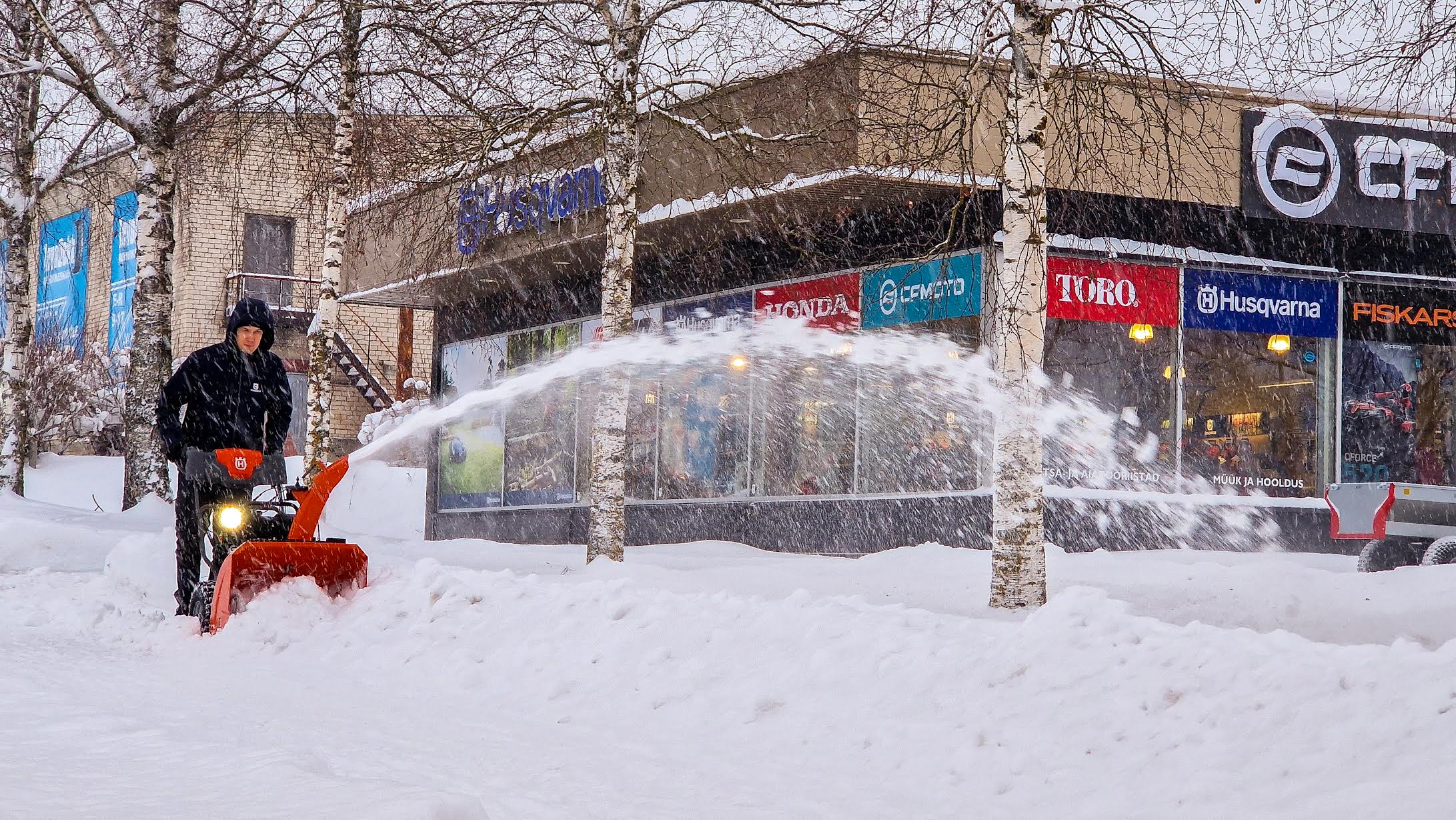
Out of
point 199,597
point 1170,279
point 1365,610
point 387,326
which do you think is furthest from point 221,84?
point 387,326

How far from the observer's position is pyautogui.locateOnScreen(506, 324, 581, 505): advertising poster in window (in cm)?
2059

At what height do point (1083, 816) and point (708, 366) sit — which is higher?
point (708, 366)

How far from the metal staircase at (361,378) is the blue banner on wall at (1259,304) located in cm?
2175

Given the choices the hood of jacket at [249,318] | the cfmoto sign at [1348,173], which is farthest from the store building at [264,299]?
the hood of jacket at [249,318]

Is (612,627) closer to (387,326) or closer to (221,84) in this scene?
(221,84)

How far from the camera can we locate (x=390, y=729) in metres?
5.68

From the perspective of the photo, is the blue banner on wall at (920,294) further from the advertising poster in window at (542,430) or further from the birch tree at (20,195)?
the birch tree at (20,195)

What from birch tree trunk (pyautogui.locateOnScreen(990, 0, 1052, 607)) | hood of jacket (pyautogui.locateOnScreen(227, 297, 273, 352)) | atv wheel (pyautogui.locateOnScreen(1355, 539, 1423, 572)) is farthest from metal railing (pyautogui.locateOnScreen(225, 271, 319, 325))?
birch tree trunk (pyautogui.locateOnScreen(990, 0, 1052, 607))

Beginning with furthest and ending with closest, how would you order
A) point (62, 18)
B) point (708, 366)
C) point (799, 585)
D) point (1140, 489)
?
point (708, 366) → point (62, 18) → point (1140, 489) → point (799, 585)

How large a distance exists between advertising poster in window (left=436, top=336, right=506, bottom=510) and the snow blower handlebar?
14014mm

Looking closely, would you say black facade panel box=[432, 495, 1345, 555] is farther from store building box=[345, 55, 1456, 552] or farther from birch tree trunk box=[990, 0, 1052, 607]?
birch tree trunk box=[990, 0, 1052, 607]

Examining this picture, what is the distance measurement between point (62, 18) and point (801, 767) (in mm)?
14868

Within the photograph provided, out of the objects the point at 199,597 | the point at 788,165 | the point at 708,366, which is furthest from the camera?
the point at 708,366

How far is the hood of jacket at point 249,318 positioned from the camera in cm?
838
